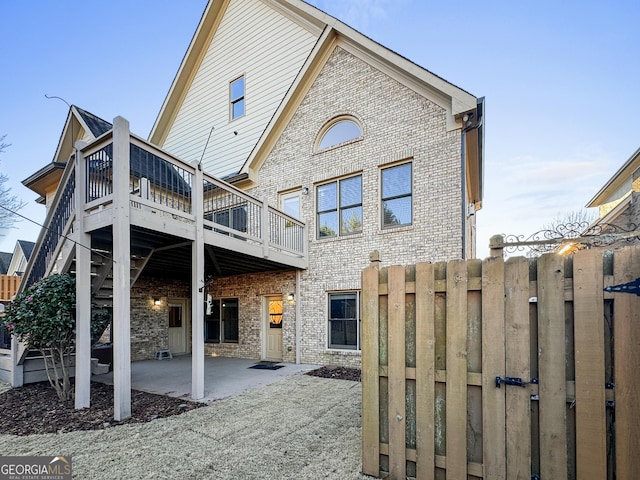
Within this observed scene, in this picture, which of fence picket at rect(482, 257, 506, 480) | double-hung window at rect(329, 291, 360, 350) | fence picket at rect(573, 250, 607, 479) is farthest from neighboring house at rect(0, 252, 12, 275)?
fence picket at rect(573, 250, 607, 479)

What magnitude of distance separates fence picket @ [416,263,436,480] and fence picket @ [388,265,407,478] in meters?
0.13

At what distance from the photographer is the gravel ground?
10.7ft

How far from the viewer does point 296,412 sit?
496cm

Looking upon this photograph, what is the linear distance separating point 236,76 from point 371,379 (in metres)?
12.3

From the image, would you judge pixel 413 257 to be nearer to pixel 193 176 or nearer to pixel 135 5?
pixel 193 176

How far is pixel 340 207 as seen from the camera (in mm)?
9023

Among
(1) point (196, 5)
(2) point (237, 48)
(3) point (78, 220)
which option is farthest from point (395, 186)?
(1) point (196, 5)

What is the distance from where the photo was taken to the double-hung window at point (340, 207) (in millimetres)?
8797

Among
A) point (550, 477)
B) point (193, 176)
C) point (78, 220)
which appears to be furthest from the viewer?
point (193, 176)

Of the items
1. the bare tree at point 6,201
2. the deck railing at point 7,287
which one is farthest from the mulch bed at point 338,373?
the bare tree at point 6,201

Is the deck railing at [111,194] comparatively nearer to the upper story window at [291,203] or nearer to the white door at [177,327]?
the upper story window at [291,203]

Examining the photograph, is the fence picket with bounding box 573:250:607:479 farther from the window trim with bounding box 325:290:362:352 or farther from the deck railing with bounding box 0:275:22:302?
the deck railing with bounding box 0:275:22:302

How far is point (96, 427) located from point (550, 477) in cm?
532

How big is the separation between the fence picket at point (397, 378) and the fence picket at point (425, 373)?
132 millimetres
